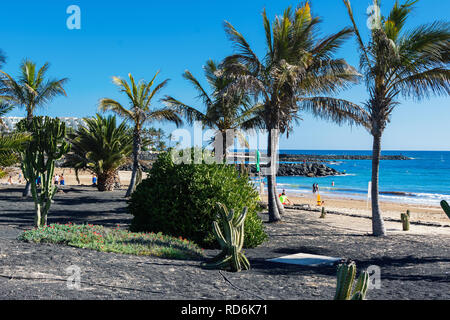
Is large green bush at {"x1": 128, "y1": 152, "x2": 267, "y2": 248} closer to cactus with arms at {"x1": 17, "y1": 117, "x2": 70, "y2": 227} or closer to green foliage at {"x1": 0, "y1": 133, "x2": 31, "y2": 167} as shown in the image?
cactus with arms at {"x1": 17, "y1": 117, "x2": 70, "y2": 227}

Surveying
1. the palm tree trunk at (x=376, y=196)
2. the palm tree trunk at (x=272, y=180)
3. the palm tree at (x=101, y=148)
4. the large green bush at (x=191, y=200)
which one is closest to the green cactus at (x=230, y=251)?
the large green bush at (x=191, y=200)

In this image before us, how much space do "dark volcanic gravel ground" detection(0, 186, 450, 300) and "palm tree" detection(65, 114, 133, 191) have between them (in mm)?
12869

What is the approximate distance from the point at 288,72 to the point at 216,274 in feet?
29.5

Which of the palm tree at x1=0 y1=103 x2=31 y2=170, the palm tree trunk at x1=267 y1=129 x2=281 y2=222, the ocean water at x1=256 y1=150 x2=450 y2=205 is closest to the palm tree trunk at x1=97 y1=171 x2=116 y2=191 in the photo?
the palm tree at x1=0 y1=103 x2=31 y2=170

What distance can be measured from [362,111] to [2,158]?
507 inches

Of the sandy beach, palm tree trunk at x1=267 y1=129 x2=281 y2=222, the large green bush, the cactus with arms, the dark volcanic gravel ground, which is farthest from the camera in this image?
the sandy beach

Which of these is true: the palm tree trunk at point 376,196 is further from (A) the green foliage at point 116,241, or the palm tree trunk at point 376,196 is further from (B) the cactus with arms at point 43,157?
(B) the cactus with arms at point 43,157

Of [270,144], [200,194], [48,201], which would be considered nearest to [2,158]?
[48,201]

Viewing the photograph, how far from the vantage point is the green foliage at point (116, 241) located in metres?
7.72

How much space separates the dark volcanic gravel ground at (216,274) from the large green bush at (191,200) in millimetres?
723

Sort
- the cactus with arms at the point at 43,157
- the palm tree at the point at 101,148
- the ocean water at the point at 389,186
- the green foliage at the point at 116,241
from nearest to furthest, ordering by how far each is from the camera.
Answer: the green foliage at the point at 116,241 → the cactus with arms at the point at 43,157 → the palm tree at the point at 101,148 → the ocean water at the point at 389,186

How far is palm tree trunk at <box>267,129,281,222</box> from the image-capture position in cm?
1504

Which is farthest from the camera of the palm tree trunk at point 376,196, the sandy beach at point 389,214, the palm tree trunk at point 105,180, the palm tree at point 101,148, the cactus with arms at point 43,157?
the palm tree trunk at point 105,180
